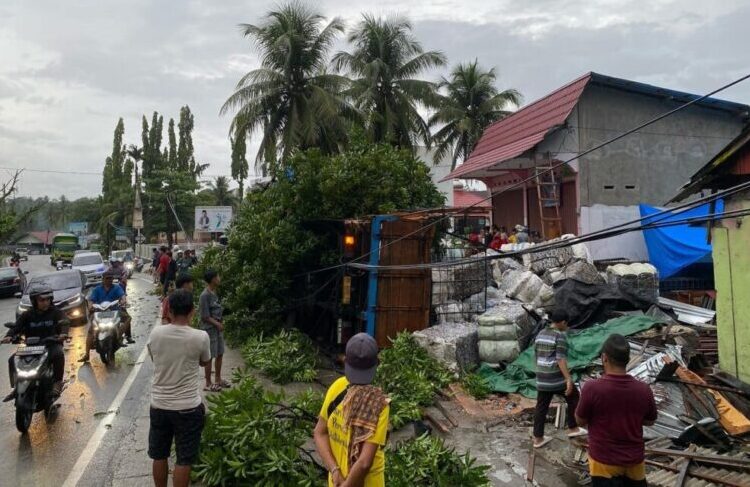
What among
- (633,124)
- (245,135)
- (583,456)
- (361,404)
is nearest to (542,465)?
(583,456)

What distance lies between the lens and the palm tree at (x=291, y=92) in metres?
21.5

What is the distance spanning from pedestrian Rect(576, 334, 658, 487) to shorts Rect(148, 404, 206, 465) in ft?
9.69

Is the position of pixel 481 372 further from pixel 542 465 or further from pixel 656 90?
pixel 656 90

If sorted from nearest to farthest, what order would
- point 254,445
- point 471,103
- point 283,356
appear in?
point 254,445 < point 283,356 < point 471,103

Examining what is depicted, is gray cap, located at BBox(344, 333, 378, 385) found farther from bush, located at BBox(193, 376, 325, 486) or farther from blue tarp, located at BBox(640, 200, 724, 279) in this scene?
blue tarp, located at BBox(640, 200, 724, 279)

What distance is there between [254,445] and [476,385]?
12.7ft

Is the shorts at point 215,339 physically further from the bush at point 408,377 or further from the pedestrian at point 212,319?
the bush at point 408,377

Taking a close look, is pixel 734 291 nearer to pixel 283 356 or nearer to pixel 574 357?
pixel 574 357

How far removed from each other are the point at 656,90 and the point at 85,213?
7967 centimetres

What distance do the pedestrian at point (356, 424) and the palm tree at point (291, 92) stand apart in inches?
755

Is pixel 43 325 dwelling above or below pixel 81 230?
below

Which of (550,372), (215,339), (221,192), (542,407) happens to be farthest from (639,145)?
(221,192)

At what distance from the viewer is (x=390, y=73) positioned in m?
25.2

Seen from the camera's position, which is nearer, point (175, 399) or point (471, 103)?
point (175, 399)
